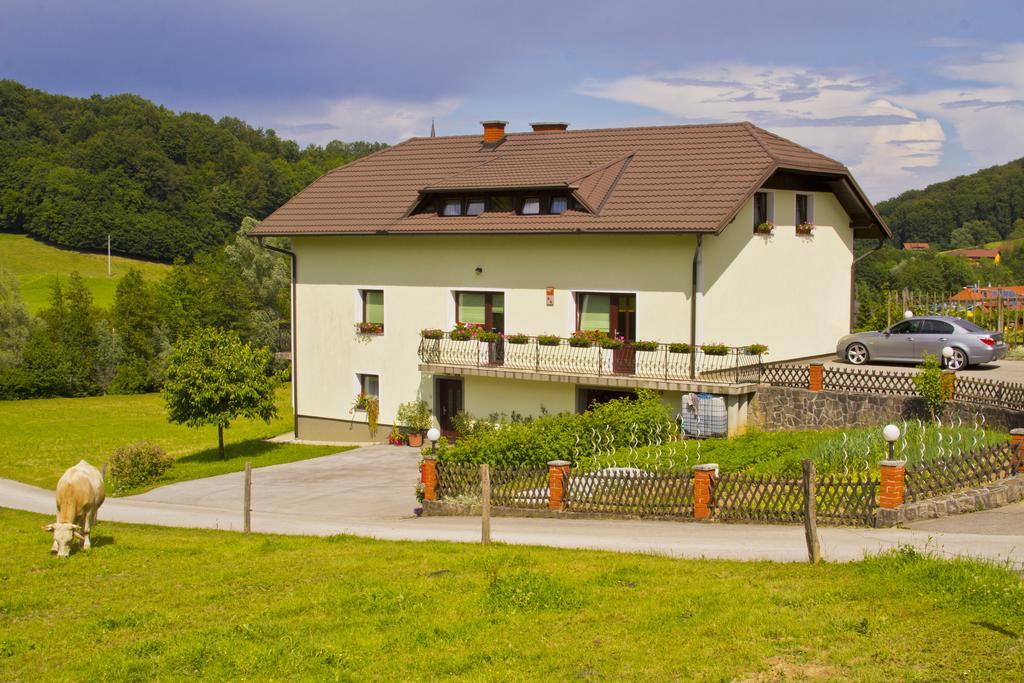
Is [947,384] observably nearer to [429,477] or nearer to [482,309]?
[429,477]

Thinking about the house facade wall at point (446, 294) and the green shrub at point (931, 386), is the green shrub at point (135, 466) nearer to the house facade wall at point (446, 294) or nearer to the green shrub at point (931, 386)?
the house facade wall at point (446, 294)

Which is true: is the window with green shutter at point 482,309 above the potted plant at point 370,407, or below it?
above

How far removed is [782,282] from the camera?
29109mm

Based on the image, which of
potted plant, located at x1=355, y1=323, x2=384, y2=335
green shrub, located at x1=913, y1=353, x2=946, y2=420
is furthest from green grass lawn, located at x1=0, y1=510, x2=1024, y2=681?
potted plant, located at x1=355, y1=323, x2=384, y2=335

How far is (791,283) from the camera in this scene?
96.6 feet

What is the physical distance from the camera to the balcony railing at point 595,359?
83.7 feet

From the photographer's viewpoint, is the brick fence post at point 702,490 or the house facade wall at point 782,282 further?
the house facade wall at point 782,282

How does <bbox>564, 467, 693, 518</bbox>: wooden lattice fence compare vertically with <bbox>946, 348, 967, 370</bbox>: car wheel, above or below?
below

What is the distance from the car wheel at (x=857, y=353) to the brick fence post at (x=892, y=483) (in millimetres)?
13187

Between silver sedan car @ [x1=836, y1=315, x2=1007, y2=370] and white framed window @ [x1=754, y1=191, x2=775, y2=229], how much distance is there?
4.36 meters

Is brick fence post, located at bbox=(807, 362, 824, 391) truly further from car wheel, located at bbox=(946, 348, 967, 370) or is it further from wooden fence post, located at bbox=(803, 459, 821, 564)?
wooden fence post, located at bbox=(803, 459, 821, 564)

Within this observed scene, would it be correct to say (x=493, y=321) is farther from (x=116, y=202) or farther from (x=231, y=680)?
(x=116, y=202)

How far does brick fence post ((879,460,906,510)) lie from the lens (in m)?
15.4

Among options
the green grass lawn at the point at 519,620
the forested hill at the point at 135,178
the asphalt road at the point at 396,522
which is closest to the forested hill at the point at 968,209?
the forested hill at the point at 135,178
